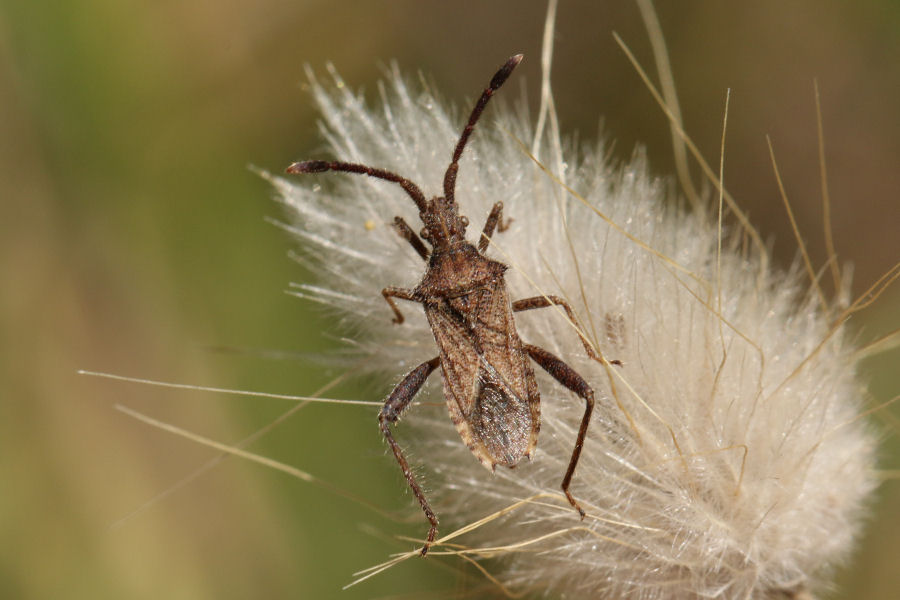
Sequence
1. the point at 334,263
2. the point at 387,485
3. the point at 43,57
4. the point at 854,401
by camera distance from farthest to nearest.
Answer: the point at 43,57
the point at 387,485
the point at 334,263
the point at 854,401

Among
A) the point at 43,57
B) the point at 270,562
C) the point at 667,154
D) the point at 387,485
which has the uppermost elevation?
the point at 43,57

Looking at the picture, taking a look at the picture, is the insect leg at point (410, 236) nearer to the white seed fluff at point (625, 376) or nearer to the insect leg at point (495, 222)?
the white seed fluff at point (625, 376)

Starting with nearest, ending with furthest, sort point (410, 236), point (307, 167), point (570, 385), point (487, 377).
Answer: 1. point (570, 385)
2. point (487, 377)
3. point (307, 167)
4. point (410, 236)

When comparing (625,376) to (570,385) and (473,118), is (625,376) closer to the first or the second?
(570,385)

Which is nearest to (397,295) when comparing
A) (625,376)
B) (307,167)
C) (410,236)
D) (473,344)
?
(410,236)

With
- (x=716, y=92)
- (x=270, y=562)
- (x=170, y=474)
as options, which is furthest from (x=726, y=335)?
(x=170, y=474)

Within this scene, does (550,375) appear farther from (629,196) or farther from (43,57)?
(43,57)

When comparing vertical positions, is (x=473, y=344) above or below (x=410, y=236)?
below

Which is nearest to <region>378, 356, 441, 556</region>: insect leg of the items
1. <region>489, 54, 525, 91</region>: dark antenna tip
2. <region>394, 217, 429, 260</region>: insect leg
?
<region>394, 217, 429, 260</region>: insect leg
